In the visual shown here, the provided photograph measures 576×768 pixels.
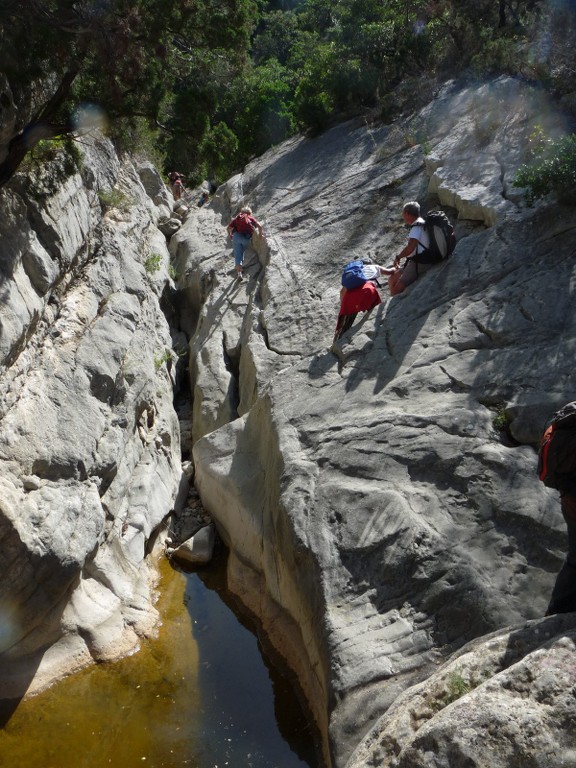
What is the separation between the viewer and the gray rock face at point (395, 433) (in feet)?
20.3

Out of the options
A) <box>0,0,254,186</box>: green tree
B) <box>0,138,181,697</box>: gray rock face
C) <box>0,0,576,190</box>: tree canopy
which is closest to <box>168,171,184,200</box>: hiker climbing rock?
<box>0,0,576,190</box>: tree canopy

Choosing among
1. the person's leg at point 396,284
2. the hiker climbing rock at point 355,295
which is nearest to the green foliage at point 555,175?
the person's leg at point 396,284

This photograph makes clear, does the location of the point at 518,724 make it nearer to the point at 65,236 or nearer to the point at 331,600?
the point at 331,600

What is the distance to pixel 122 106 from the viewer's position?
8938 millimetres

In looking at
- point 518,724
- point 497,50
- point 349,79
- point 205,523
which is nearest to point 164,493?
point 205,523

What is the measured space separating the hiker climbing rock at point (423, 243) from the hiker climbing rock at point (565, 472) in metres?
5.45

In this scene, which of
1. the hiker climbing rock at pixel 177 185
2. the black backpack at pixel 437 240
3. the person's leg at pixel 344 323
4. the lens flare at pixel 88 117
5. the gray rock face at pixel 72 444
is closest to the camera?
the gray rock face at pixel 72 444

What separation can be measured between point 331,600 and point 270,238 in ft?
32.0

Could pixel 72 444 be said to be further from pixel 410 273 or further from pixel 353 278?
pixel 410 273

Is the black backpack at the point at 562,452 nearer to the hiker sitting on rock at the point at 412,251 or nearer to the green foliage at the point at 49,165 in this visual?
the hiker sitting on rock at the point at 412,251

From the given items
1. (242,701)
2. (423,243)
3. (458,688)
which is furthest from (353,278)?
(458,688)

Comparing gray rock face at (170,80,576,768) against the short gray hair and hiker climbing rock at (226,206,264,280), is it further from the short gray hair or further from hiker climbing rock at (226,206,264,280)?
the short gray hair

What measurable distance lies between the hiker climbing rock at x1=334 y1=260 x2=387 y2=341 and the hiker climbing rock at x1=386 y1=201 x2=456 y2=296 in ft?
Result: 1.10

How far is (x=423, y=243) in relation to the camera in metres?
10.0
